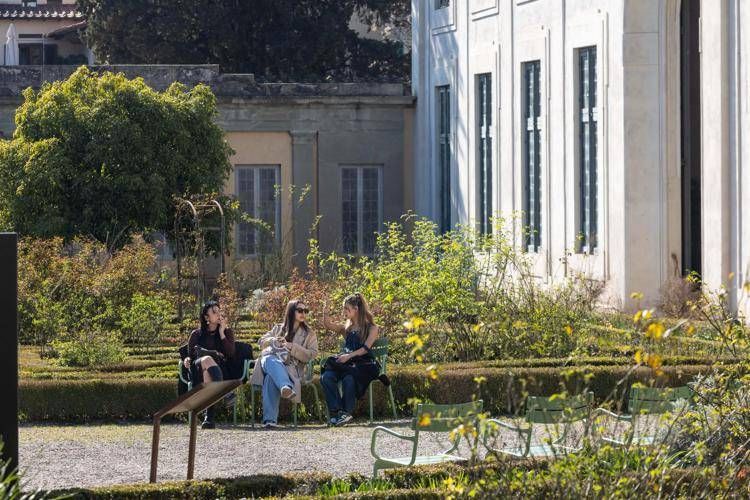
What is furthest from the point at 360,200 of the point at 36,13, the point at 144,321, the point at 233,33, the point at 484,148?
the point at 36,13

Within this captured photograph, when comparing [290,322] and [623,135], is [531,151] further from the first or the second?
[290,322]

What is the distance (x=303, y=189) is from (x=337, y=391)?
58.3 ft

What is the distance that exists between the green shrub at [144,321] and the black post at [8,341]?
951 cm

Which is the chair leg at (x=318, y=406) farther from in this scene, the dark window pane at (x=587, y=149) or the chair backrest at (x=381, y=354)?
the dark window pane at (x=587, y=149)

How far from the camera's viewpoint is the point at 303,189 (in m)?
31.4

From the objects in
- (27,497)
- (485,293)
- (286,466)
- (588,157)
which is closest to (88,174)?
(588,157)

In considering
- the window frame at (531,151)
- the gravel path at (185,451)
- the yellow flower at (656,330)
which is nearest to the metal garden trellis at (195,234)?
the window frame at (531,151)

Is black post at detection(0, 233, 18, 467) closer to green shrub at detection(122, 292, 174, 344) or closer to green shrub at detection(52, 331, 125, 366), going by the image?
green shrub at detection(52, 331, 125, 366)

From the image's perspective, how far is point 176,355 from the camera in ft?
54.2

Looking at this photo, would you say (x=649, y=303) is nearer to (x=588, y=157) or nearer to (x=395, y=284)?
(x=588, y=157)

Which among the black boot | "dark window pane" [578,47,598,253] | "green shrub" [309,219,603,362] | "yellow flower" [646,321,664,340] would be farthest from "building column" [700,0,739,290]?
"yellow flower" [646,321,664,340]

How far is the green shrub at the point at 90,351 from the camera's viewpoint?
52.4ft

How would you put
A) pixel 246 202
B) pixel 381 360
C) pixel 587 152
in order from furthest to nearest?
pixel 246 202 → pixel 587 152 → pixel 381 360

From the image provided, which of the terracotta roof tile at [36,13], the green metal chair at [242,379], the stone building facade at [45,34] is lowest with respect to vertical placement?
the green metal chair at [242,379]
